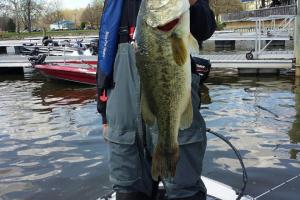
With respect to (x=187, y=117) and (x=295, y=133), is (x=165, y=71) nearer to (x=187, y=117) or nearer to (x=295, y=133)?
(x=187, y=117)

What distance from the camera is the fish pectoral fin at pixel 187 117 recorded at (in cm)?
267

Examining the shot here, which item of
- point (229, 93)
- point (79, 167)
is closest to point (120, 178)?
point (79, 167)

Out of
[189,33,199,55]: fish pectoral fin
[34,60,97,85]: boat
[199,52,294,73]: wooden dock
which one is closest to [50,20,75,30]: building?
[34,60,97,85]: boat

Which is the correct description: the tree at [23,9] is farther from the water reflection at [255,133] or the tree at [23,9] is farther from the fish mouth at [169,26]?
the fish mouth at [169,26]

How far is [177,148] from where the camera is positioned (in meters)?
2.71

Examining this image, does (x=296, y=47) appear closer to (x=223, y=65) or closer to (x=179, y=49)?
(x=223, y=65)

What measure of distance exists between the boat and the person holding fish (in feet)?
46.2

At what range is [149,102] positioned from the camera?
2650 mm

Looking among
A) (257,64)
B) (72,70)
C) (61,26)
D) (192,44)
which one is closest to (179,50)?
(192,44)

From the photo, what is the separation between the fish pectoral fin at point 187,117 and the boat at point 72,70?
47.7 feet

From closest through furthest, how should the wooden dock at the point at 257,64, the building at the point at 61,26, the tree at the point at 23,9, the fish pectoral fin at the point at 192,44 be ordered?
1. the fish pectoral fin at the point at 192,44
2. the wooden dock at the point at 257,64
3. the tree at the point at 23,9
4. the building at the point at 61,26

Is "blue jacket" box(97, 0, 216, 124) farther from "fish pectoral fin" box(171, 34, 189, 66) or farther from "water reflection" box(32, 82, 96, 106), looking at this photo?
"water reflection" box(32, 82, 96, 106)

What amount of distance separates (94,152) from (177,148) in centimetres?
560

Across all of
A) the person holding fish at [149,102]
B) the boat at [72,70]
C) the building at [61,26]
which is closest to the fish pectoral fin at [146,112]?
the person holding fish at [149,102]
